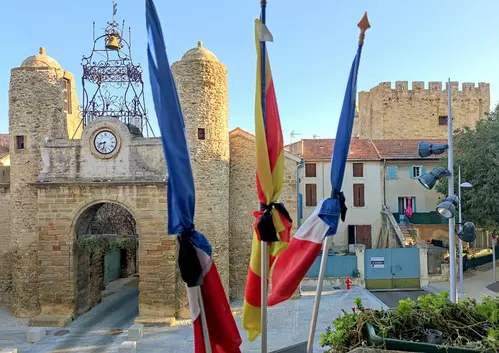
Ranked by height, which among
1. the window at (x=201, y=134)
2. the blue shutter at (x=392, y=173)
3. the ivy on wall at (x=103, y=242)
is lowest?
the ivy on wall at (x=103, y=242)

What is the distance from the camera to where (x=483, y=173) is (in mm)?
21781

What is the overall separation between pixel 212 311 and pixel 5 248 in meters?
18.1

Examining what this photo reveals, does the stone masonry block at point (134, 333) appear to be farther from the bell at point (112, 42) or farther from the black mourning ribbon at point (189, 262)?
the black mourning ribbon at point (189, 262)

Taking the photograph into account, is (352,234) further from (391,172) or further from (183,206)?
(183,206)

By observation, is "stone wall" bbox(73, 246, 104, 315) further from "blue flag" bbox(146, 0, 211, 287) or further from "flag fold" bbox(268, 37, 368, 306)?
"blue flag" bbox(146, 0, 211, 287)

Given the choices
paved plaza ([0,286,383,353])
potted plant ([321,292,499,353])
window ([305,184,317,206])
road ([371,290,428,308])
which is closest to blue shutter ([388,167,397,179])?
window ([305,184,317,206])

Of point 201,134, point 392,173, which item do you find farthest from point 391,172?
A: point 201,134

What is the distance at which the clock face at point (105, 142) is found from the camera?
17.0m

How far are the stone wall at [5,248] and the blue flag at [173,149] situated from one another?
17.7 metres

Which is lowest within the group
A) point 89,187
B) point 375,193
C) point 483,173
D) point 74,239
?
point 74,239

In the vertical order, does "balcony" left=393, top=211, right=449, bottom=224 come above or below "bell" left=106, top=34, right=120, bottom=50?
below

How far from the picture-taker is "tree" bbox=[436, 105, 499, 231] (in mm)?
21188

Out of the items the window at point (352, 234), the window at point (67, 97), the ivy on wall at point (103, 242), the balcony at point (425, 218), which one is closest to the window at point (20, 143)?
the window at point (67, 97)

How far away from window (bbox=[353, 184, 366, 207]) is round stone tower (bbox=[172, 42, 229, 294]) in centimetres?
1260
